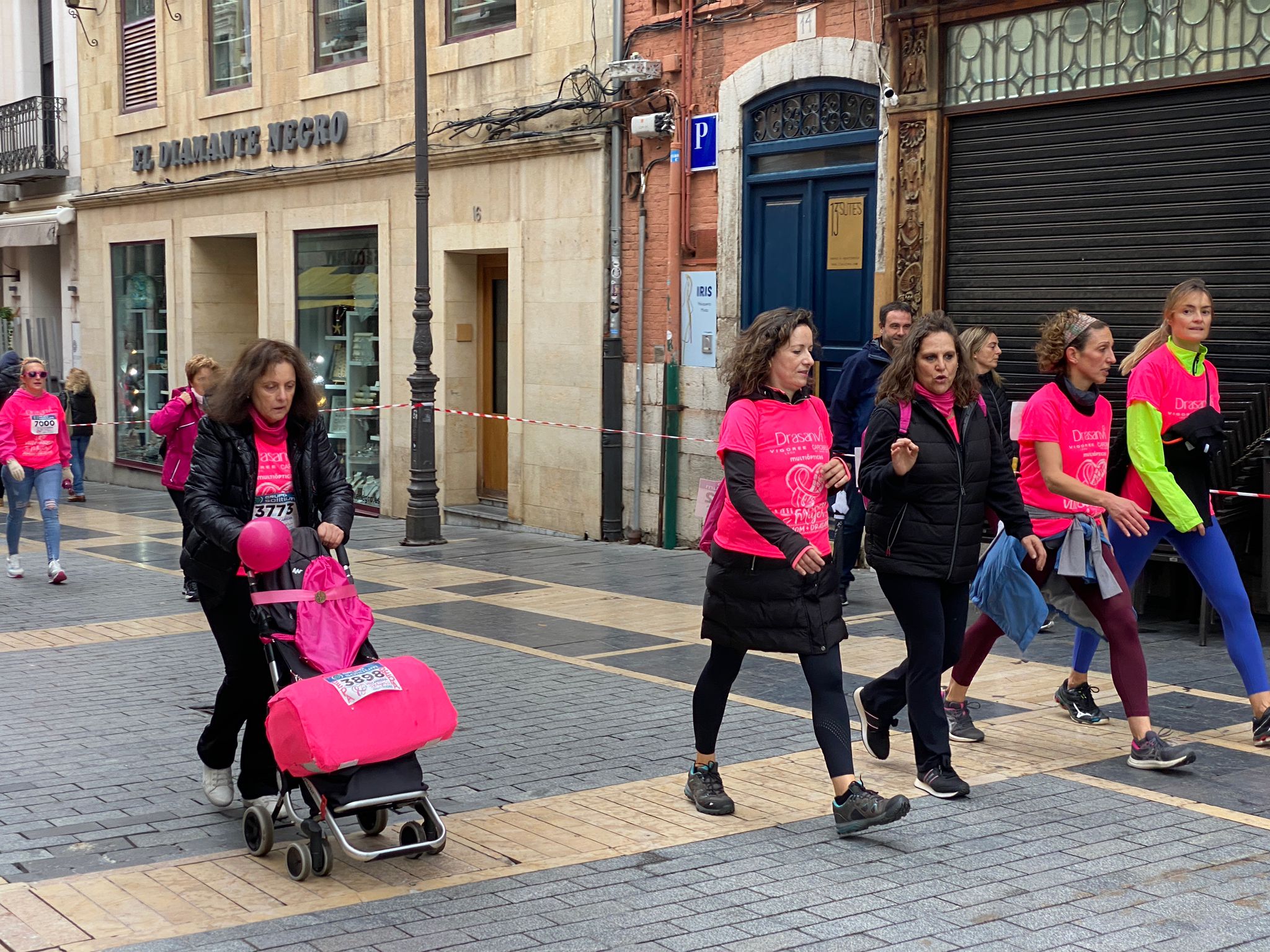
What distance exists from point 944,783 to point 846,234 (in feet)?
24.0

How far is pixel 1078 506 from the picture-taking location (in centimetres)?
Result: 670

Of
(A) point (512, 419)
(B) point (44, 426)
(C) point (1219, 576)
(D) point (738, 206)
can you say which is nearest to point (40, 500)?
(B) point (44, 426)

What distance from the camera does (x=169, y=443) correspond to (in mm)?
11242

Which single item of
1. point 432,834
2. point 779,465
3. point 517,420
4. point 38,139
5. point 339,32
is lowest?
point 432,834

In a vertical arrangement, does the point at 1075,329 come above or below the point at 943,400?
above

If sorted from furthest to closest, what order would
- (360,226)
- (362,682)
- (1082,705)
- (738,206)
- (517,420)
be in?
(360,226), (517,420), (738,206), (1082,705), (362,682)

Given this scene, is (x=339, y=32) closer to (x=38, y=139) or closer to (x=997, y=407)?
(x=38, y=139)

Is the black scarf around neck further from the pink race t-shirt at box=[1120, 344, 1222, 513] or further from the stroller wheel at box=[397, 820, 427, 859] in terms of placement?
the stroller wheel at box=[397, 820, 427, 859]

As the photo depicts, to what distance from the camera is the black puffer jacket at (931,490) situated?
19.4 ft

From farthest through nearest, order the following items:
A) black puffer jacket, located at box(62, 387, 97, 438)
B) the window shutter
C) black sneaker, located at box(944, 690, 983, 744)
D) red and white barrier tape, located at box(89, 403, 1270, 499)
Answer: the window shutter
black puffer jacket, located at box(62, 387, 97, 438)
red and white barrier tape, located at box(89, 403, 1270, 499)
black sneaker, located at box(944, 690, 983, 744)

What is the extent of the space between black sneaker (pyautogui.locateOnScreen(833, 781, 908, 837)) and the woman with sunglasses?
8.55m

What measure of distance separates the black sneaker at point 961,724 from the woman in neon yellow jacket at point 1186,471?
Answer: 0.67 m

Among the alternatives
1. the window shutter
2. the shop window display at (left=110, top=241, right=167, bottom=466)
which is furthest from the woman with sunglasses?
the window shutter

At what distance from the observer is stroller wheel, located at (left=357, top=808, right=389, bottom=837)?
5.46 metres
